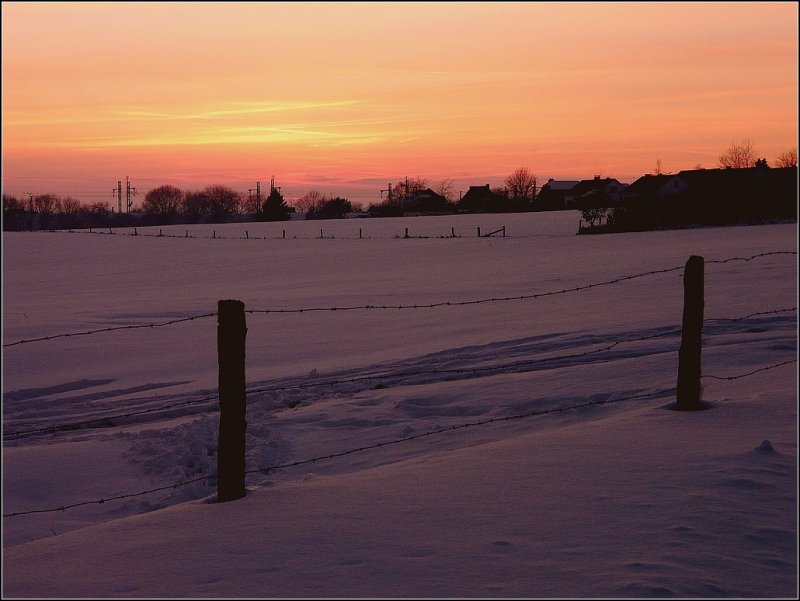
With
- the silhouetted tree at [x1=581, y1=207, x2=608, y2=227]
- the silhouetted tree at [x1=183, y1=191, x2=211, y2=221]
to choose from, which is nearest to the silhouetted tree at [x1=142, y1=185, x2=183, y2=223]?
the silhouetted tree at [x1=183, y1=191, x2=211, y2=221]

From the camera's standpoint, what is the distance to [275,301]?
82.8 ft

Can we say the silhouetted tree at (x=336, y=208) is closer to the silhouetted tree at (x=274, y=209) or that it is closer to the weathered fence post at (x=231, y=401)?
the silhouetted tree at (x=274, y=209)

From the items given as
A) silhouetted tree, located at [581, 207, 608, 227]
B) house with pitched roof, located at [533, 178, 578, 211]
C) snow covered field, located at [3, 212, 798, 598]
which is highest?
house with pitched roof, located at [533, 178, 578, 211]

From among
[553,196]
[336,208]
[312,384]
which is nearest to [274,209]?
[336,208]

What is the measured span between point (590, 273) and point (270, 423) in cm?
2069

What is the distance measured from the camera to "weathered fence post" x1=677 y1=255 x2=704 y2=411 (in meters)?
8.59

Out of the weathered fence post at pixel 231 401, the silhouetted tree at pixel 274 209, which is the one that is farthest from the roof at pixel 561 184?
the weathered fence post at pixel 231 401

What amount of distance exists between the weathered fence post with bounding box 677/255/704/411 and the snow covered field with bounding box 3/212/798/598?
36 cm

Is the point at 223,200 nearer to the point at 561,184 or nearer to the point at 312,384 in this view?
the point at 561,184

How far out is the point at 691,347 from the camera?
8594 millimetres

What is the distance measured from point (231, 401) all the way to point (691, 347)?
4.57 m

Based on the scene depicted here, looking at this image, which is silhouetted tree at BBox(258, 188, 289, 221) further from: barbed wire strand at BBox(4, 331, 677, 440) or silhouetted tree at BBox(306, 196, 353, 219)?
barbed wire strand at BBox(4, 331, 677, 440)

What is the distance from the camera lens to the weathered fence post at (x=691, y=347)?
338 inches

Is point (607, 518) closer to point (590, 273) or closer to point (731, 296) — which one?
point (731, 296)
